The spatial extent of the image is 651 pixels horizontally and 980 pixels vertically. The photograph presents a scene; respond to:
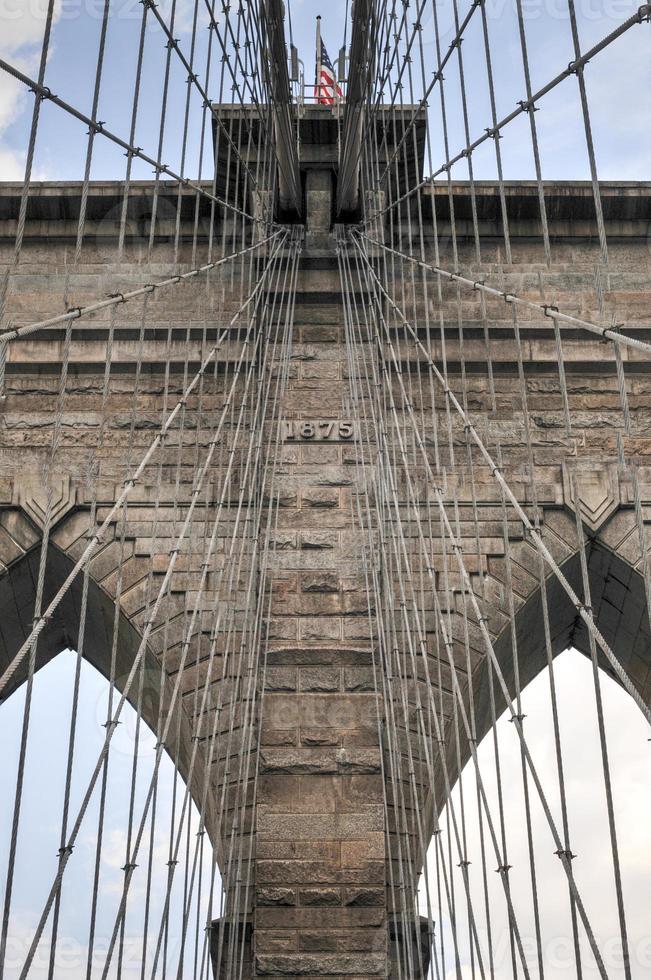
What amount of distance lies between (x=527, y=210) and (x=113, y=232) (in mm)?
2740

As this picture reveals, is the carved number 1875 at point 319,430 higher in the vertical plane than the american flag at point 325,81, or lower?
lower

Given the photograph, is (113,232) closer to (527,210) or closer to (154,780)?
(527,210)

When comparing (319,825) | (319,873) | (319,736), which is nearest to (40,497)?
(319,736)

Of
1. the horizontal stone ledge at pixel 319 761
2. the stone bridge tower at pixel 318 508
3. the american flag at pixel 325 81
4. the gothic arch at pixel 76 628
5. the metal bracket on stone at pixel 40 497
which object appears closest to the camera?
the stone bridge tower at pixel 318 508

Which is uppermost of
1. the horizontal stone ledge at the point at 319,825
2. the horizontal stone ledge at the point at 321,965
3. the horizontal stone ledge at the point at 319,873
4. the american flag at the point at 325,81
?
the american flag at the point at 325,81

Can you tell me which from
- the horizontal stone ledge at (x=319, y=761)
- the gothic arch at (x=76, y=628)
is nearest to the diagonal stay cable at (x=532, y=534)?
the horizontal stone ledge at (x=319, y=761)

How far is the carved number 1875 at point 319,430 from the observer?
7523mm

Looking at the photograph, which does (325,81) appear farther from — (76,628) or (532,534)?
(532,534)

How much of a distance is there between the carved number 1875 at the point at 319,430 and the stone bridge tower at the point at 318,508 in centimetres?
1

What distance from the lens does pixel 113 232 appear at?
845 cm

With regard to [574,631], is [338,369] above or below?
above

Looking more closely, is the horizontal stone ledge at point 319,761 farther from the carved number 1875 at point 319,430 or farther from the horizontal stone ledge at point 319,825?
the carved number 1875 at point 319,430

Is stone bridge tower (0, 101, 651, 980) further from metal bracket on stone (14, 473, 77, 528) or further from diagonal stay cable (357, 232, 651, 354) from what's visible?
diagonal stay cable (357, 232, 651, 354)

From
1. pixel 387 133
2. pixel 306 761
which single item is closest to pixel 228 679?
pixel 306 761
